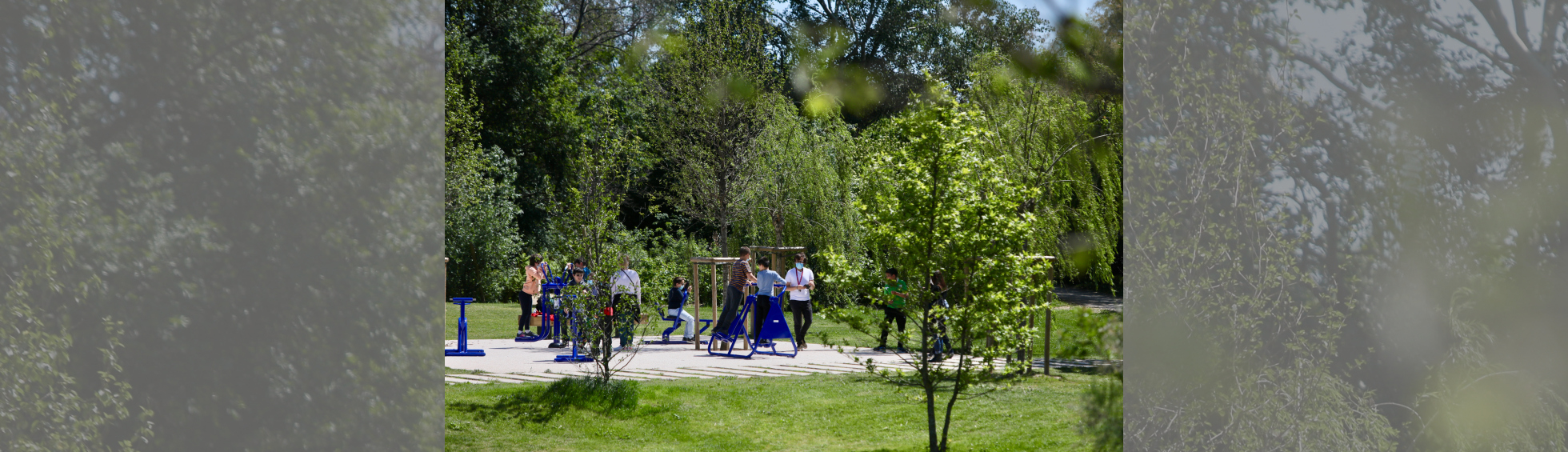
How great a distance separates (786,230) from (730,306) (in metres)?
6.97

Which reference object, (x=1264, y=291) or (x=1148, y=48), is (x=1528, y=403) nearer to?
(x=1264, y=291)

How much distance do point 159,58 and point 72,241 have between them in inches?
22.7

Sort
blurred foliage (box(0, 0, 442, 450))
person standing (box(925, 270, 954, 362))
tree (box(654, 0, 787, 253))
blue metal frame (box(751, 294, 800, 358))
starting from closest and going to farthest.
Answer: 1. blurred foliage (box(0, 0, 442, 450))
2. person standing (box(925, 270, 954, 362))
3. blue metal frame (box(751, 294, 800, 358))
4. tree (box(654, 0, 787, 253))

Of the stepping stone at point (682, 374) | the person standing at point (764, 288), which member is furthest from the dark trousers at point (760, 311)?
the stepping stone at point (682, 374)

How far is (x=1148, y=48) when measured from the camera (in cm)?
346

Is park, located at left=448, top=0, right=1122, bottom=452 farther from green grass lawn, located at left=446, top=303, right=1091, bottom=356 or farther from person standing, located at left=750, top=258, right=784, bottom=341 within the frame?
green grass lawn, located at left=446, top=303, right=1091, bottom=356

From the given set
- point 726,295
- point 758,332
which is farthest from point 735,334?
point 726,295

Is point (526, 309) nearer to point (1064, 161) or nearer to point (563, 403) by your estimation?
point (563, 403)

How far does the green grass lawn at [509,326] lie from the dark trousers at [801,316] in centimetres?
18

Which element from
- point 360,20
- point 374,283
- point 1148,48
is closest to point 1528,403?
point 1148,48

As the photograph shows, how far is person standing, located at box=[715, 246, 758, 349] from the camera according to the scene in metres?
12.0

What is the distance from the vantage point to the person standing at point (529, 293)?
13117 mm

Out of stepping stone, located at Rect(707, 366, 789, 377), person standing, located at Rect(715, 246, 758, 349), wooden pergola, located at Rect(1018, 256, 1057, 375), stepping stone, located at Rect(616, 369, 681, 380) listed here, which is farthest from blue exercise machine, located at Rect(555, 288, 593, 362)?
wooden pergola, located at Rect(1018, 256, 1057, 375)

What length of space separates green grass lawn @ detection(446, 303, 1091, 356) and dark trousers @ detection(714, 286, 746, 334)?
30.9 inches
